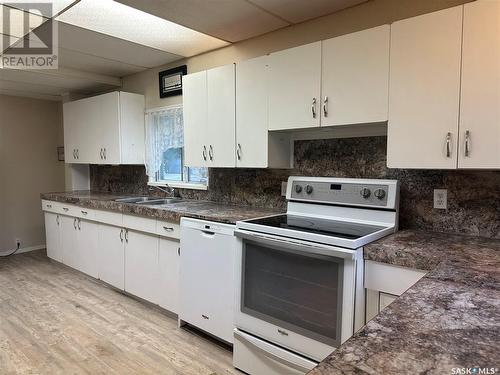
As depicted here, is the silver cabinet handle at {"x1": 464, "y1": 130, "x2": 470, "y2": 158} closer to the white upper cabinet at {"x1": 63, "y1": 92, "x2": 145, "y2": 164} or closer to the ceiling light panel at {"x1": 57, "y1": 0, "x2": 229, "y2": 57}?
the ceiling light panel at {"x1": 57, "y1": 0, "x2": 229, "y2": 57}

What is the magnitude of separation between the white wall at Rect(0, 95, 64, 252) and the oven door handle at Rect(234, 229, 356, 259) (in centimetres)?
435

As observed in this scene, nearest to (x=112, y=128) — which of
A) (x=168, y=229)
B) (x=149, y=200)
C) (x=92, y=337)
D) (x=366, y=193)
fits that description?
(x=149, y=200)

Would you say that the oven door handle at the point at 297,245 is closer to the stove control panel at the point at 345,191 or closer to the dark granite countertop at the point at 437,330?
the dark granite countertop at the point at 437,330

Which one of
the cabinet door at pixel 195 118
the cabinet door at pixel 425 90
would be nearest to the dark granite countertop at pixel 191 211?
the cabinet door at pixel 195 118

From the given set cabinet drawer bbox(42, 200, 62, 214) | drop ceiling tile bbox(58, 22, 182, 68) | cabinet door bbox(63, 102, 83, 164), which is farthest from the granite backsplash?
cabinet door bbox(63, 102, 83, 164)

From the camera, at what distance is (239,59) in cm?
296

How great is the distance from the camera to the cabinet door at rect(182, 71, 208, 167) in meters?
2.79

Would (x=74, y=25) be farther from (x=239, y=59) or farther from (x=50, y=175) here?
(x=50, y=175)

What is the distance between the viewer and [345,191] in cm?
220

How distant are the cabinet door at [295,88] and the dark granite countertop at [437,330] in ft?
3.85

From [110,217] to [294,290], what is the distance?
2.17 m

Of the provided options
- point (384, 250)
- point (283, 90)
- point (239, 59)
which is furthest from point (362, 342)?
point (239, 59)

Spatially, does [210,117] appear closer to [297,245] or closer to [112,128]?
[297,245]

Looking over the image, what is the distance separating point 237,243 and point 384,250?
2.89 ft
